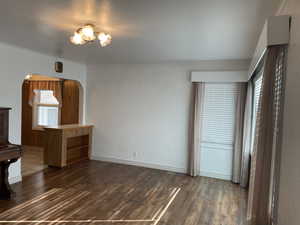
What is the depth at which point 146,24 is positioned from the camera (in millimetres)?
2662

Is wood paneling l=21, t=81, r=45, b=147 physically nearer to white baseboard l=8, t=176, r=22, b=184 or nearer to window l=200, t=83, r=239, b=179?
white baseboard l=8, t=176, r=22, b=184

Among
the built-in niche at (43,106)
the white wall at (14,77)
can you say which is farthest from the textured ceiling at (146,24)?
the built-in niche at (43,106)

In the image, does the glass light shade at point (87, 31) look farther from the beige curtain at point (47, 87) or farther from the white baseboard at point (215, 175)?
the beige curtain at point (47, 87)

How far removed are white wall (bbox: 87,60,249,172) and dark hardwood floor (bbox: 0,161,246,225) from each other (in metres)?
0.63

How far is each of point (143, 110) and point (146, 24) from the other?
9.70 feet

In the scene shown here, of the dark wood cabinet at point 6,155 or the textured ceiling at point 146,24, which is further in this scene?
the dark wood cabinet at point 6,155

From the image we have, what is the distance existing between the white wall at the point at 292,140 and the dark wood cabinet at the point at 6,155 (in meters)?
3.51

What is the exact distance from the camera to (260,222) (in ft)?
6.07

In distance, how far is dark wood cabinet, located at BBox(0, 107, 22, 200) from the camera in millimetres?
3379

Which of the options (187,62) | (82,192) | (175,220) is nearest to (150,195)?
(175,220)

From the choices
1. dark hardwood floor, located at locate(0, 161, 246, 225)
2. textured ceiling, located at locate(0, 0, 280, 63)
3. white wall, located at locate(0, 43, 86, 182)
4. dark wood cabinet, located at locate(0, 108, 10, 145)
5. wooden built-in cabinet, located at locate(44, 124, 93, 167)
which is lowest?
dark hardwood floor, located at locate(0, 161, 246, 225)

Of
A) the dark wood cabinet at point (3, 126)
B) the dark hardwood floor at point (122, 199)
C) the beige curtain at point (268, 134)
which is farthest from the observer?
the dark wood cabinet at point (3, 126)

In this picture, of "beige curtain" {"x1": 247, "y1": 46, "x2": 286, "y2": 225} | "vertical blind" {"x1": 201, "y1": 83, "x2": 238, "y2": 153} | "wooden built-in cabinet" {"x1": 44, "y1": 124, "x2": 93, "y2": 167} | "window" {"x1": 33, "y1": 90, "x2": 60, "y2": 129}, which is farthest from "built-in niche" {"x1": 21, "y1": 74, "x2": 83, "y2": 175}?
"beige curtain" {"x1": 247, "y1": 46, "x2": 286, "y2": 225}

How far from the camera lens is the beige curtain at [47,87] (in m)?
6.85
